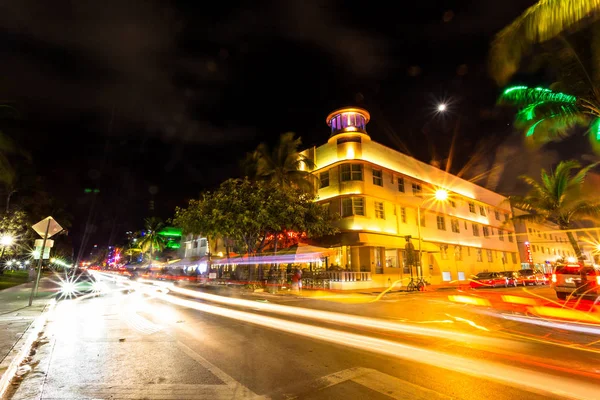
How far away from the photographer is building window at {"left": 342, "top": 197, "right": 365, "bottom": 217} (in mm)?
26984

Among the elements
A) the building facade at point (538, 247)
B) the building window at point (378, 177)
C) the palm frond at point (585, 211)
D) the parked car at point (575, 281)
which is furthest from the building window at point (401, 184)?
the building facade at point (538, 247)

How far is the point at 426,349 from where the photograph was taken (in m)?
6.25

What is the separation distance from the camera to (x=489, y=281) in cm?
2680

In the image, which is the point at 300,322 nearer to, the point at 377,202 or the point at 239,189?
the point at 239,189

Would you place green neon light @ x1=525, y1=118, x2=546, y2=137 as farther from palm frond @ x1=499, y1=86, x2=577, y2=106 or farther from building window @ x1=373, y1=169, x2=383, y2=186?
building window @ x1=373, y1=169, x2=383, y2=186

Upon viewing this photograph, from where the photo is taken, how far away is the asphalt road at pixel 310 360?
4.24 metres

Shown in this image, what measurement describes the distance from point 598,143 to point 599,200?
15.6m

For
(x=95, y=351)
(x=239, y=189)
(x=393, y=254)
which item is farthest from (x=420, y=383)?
(x=393, y=254)

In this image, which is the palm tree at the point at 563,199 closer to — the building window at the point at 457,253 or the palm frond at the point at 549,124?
the building window at the point at 457,253

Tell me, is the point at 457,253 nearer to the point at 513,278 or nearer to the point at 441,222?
the point at 441,222

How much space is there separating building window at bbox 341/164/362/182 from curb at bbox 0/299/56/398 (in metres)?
22.2

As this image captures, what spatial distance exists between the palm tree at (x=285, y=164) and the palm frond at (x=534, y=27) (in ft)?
65.1

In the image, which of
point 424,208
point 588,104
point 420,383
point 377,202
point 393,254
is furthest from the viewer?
point 424,208

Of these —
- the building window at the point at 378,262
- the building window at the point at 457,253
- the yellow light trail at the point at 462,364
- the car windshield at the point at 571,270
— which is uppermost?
the building window at the point at 457,253
